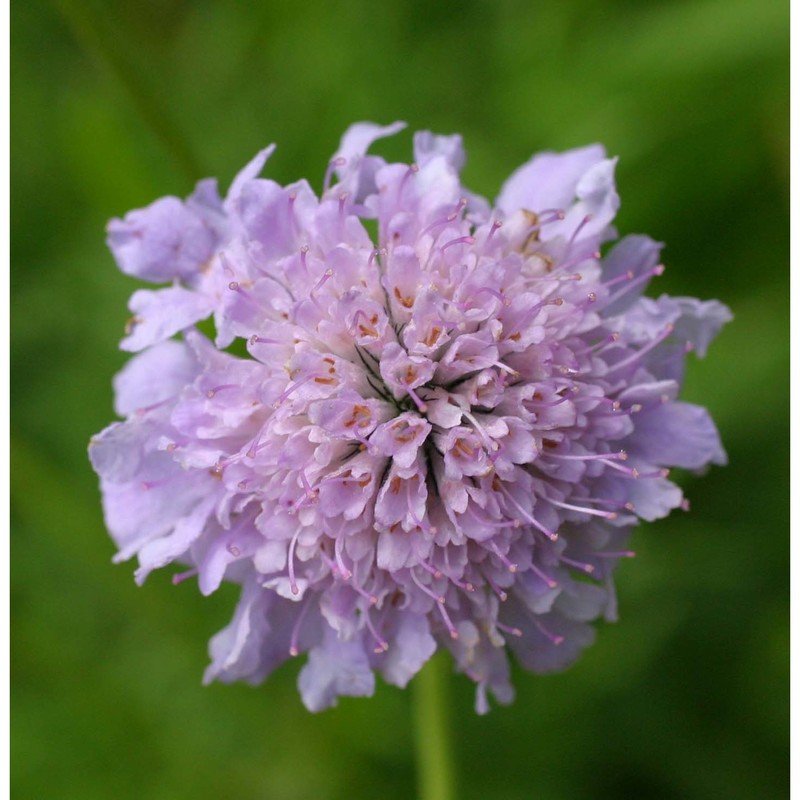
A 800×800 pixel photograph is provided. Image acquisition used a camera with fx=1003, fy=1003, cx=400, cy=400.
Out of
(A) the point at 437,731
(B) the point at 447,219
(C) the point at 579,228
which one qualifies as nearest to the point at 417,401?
(B) the point at 447,219

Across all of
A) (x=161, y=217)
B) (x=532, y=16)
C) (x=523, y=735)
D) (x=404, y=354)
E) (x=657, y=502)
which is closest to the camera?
(x=404, y=354)

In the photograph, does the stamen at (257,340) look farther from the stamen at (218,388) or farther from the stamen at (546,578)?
the stamen at (546,578)

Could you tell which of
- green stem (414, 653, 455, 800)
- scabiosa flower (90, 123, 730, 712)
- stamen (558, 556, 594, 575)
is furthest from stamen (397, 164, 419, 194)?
green stem (414, 653, 455, 800)

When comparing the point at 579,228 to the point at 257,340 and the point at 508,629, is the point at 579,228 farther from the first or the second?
the point at 508,629

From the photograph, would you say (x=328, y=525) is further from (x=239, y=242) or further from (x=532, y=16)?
(x=532, y=16)

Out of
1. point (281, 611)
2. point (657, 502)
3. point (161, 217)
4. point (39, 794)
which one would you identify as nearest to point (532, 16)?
point (161, 217)

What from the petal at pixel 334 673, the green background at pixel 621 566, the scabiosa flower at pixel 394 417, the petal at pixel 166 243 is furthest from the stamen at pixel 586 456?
the green background at pixel 621 566

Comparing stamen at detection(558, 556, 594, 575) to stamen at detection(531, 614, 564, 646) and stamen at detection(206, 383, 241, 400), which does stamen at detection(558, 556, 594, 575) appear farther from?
stamen at detection(206, 383, 241, 400)
